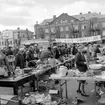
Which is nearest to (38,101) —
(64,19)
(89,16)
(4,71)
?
(4,71)

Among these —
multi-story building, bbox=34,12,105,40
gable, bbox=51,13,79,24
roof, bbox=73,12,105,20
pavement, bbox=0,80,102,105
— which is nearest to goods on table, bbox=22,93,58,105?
pavement, bbox=0,80,102,105

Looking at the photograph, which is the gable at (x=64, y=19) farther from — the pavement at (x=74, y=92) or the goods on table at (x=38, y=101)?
the goods on table at (x=38, y=101)

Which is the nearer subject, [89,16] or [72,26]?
[89,16]

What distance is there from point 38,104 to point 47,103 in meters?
0.28

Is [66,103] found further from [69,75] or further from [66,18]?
[66,18]

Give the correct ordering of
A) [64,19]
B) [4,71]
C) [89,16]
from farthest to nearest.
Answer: [64,19] < [89,16] < [4,71]

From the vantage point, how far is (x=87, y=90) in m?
6.32

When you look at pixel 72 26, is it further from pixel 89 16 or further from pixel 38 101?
pixel 38 101

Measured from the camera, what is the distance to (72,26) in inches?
2238

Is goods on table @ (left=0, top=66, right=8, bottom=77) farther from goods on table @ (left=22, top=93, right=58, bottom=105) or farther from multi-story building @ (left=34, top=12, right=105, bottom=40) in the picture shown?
multi-story building @ (left=34, top=12, right=105, bottom=40)

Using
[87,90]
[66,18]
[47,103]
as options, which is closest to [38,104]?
[47,103]

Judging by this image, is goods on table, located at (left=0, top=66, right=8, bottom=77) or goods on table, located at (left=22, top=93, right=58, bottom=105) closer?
goods on table, located at (left=22, top=93, right=58, bottom=105)

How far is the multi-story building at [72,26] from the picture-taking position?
53562 mm

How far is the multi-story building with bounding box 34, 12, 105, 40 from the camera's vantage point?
5356cm
